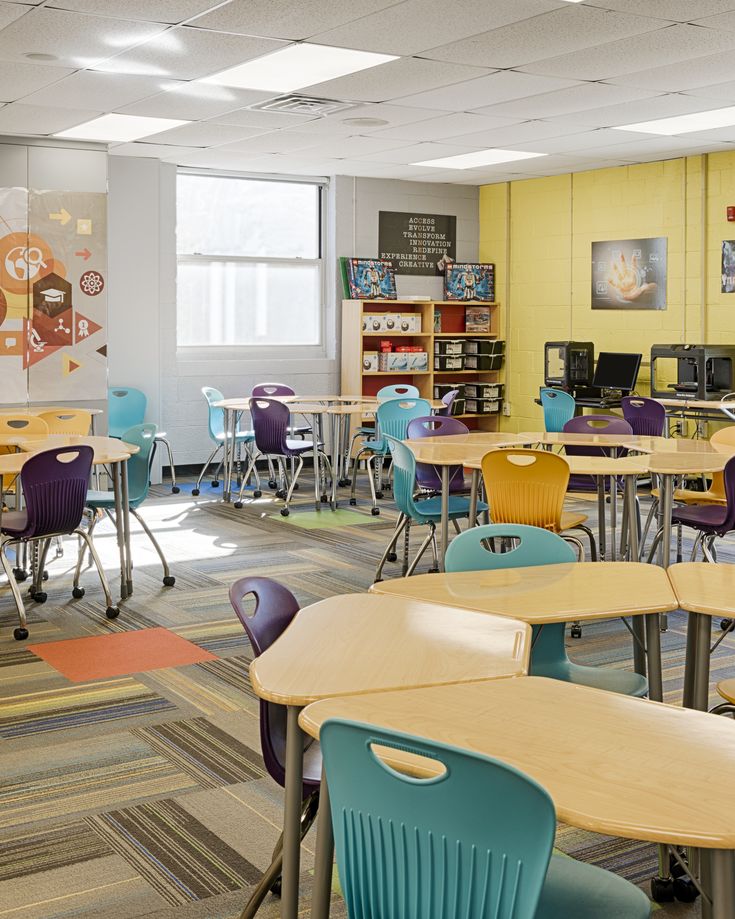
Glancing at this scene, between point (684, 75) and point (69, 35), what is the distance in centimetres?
351

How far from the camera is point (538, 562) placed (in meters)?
3.33

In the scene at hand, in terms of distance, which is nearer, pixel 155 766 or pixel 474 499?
pixel 155 766

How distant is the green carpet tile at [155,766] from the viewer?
2.95 m

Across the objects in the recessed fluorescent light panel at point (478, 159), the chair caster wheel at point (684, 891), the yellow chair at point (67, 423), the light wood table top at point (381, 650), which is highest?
the recessed fluorescent light panel at point (478, 159)

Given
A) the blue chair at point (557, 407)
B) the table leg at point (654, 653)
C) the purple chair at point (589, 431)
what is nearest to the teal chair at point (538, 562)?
the table leg at point (654, 653)

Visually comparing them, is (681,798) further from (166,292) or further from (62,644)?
(166,292)

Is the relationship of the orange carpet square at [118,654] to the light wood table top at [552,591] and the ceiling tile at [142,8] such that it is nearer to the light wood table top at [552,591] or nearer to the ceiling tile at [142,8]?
the light wood table top at [552,591]

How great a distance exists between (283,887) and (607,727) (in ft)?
2.63

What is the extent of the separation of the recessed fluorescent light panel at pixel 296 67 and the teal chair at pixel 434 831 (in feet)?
16.0

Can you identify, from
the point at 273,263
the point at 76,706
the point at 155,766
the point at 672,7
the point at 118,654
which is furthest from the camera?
the point at 273,263

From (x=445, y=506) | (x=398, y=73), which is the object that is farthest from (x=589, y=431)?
(x=398, y=73)

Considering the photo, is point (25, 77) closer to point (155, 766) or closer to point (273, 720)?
point (155, 766)

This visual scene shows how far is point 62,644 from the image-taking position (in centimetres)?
517

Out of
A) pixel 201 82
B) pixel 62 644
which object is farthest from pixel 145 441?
pixel 201 82
